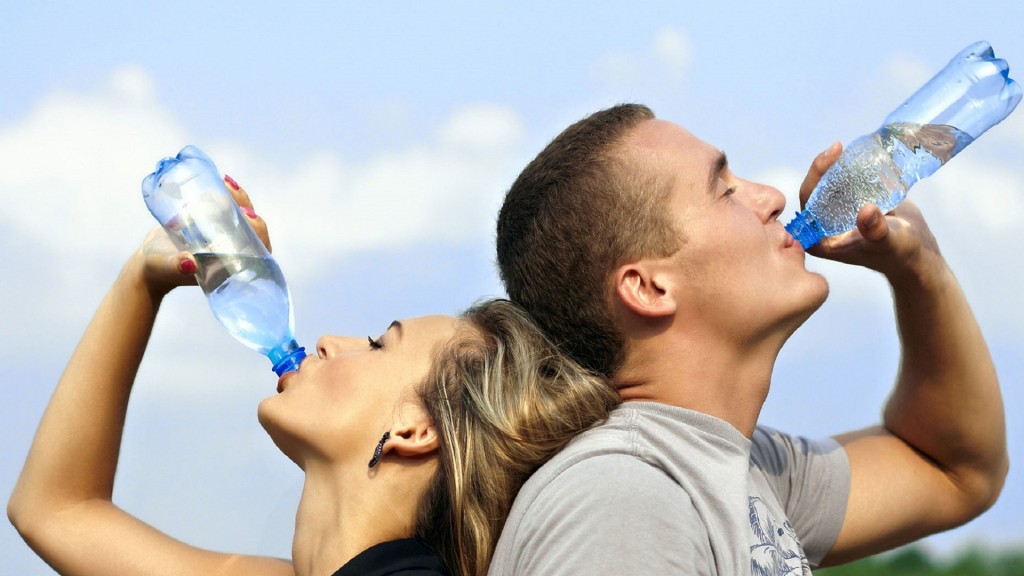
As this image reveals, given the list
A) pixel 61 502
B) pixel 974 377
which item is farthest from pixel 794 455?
pixel 61 502

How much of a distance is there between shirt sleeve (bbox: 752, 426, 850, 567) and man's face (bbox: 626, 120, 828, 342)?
652 millimetres

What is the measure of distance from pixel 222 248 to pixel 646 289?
1.29m

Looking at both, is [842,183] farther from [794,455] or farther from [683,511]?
[683,511]

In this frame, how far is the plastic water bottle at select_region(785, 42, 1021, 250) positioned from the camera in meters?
3.27

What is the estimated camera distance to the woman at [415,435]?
2562 mm

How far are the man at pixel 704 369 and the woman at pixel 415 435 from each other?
135 millimetres

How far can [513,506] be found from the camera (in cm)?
246

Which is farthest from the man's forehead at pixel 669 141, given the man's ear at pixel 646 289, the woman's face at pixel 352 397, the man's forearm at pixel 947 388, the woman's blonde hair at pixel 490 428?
the man's forearm at pixel 947 388

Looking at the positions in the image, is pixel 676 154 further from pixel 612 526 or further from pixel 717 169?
pixel 612 526

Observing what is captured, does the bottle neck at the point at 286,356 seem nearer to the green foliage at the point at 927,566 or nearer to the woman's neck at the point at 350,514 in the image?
the woman's neck at the point at 350,514

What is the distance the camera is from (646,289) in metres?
2.73

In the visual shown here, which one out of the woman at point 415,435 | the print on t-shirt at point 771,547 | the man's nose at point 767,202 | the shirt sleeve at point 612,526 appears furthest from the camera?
the man's nose at point 767,202

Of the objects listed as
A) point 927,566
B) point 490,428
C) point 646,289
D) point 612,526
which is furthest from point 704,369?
point 927,566

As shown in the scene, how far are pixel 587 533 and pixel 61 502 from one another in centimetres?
183
